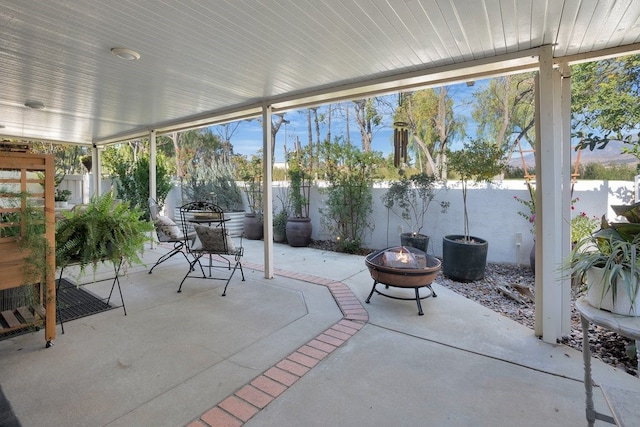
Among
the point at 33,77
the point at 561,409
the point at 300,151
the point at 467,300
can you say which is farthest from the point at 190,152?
the point at 561,409

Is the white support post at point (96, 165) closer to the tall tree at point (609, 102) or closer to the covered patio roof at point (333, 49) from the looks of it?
the covered patio roof at point (333, 49)

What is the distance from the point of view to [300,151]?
722 centimetres

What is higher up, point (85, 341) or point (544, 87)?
point (544, 87)

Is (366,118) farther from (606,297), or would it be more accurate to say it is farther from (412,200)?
(606,297)

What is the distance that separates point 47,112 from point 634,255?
6.89 metres

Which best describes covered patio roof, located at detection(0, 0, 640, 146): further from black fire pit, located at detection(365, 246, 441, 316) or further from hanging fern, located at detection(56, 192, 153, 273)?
black fire pit, located at detection(365, 246, 441, 316)

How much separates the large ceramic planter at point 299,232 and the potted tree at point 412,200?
159cm

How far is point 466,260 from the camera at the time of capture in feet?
14.0

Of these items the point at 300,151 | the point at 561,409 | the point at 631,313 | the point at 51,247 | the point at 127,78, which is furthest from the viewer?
the point at 300,151

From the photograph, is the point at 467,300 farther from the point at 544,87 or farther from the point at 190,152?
the point at 190,152

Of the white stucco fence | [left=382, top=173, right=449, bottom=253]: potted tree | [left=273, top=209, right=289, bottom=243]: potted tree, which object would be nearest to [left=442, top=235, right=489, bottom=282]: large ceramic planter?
[left=382, top=173, right=449, bottom=253]: potted tree

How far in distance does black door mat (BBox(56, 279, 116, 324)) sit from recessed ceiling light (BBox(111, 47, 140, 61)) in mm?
2046

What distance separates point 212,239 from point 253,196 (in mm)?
3990

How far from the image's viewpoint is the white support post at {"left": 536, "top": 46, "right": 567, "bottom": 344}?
101 inches
